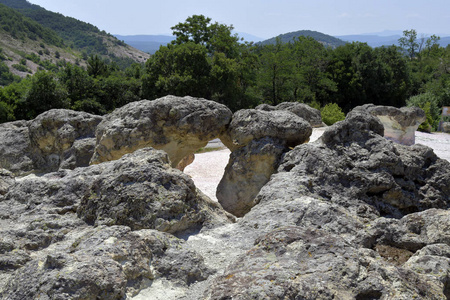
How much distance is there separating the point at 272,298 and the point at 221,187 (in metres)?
8.25

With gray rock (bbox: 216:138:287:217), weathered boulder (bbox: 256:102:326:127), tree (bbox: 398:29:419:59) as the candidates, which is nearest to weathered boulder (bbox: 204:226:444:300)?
gray rock (bbox: 216:138:287:217)

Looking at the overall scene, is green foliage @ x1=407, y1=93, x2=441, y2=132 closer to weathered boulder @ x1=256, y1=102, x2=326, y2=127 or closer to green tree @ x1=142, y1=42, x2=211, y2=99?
weathered boulder @ x1=256, y1=102, x2=326, y2=127

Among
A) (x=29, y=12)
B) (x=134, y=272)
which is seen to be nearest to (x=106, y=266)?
(x=134, y=272)

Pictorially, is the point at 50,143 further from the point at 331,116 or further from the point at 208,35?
the point at 208,35

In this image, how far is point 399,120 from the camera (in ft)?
68.0

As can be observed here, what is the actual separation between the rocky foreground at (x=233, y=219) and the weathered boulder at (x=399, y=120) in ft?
39.4

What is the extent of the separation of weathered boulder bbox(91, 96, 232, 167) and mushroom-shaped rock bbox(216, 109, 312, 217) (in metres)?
0.75

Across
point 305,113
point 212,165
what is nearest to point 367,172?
point 212,165

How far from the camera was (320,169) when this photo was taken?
7.39m

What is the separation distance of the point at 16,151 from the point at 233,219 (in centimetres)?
979

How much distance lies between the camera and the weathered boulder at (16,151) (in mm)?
13352

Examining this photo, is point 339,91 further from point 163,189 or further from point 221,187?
point 163,189

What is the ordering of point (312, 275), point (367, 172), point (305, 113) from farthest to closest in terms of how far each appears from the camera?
point (305, 113)
point (367, 172)
point (312, 275)

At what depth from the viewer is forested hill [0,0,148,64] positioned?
165500 millimetres
